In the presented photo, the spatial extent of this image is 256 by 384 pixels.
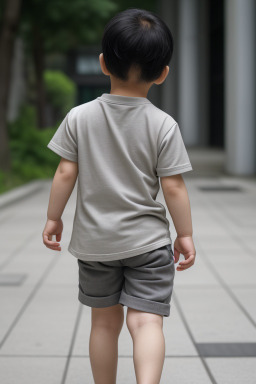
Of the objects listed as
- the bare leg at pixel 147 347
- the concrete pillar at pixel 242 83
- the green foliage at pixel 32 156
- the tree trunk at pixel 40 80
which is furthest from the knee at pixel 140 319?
the tree trunk at pixel 40 80

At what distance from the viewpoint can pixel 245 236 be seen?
762cm

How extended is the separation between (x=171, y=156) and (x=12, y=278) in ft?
10.8

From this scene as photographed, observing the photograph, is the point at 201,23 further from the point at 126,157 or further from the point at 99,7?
the point at 126,157

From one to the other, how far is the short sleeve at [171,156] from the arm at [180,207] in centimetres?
4

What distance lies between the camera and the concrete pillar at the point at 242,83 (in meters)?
15.9

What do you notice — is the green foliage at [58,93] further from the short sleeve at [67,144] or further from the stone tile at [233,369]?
the short sleeve at [67,144]

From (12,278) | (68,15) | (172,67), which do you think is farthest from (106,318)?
(172,67)

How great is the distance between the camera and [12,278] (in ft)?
17.9

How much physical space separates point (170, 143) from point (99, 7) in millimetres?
15069

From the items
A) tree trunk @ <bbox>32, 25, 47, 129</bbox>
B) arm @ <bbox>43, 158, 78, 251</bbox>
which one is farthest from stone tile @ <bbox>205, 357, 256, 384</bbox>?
tree trunk @ <bbox>32, 25, 47, 129</bbox>

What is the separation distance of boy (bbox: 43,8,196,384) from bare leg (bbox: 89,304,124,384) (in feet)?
0.25

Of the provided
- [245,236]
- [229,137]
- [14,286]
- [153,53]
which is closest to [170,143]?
[153,53]

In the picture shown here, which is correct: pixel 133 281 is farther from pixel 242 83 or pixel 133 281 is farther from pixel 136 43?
pixel 242 83

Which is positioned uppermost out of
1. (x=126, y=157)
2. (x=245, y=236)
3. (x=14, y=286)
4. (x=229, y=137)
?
(x=126, y=157)
